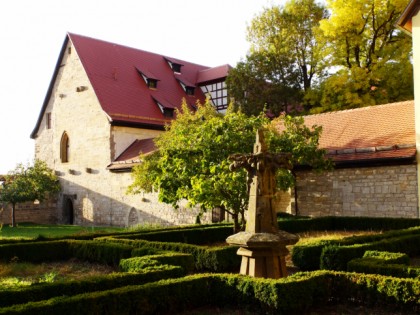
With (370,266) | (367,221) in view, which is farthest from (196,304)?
(367,221)

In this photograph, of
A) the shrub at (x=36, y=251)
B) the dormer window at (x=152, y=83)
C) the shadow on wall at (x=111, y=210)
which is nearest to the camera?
the shrub at (x=36, y=251)

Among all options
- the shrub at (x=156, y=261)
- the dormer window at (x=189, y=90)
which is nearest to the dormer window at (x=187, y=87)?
the dormer window at (x=189, y=90)

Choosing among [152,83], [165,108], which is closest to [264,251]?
[165,108]

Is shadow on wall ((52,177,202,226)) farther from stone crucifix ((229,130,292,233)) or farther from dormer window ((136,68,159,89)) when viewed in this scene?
stone crucifix ((229,130,292,233))

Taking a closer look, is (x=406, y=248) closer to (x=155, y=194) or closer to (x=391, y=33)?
(x=155, y=194)

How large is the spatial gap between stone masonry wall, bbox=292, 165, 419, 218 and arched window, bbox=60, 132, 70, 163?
58.3ft

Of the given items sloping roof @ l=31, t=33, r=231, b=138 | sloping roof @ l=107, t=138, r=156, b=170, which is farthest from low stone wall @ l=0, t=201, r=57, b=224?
sloping roof @ l=107, t=138, r=156, b=170

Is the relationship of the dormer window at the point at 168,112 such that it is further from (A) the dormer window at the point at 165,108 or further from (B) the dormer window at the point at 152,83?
(B) the dormer window at the point at 152,83

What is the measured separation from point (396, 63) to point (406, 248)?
1587cm

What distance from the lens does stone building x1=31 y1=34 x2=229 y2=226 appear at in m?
28.1

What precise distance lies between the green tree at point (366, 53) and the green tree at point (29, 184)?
1789 centimetres

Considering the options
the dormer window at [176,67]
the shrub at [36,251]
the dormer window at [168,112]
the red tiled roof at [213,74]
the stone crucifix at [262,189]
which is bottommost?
the shrub at [36,251]

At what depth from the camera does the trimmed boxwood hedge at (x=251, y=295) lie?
23.6 feet

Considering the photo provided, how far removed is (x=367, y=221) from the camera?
1805cm
